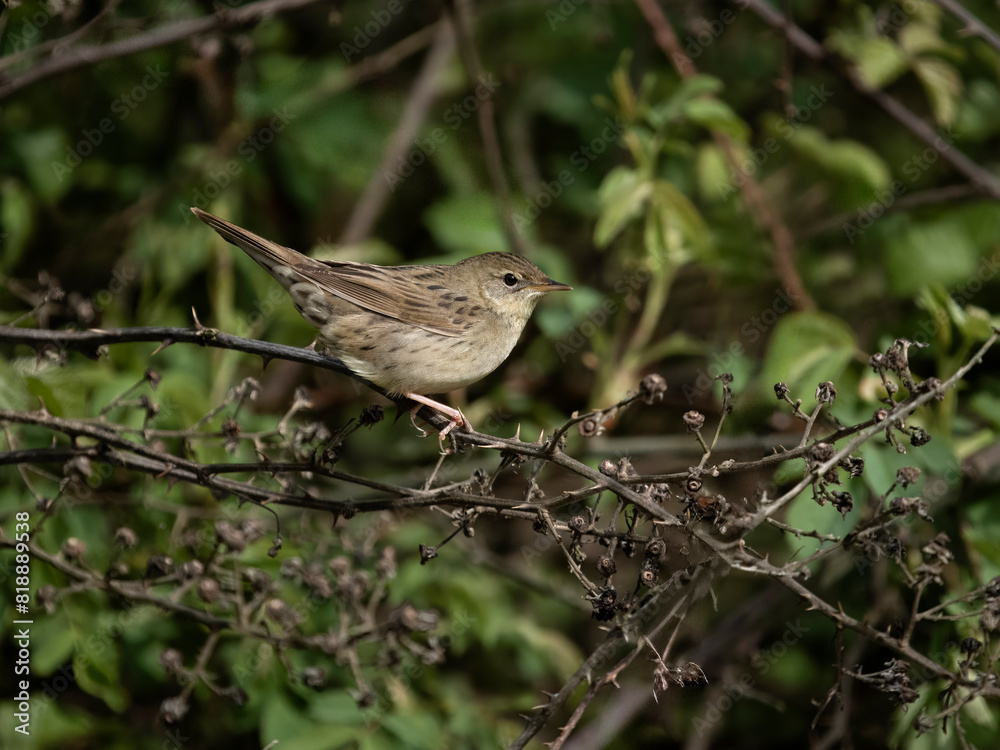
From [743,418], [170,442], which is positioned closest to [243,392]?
[170,442]

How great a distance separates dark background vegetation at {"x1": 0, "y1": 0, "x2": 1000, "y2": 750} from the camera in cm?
369

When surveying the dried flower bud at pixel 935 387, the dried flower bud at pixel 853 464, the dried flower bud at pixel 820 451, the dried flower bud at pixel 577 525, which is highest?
the dried flower bud at pixel 935 387

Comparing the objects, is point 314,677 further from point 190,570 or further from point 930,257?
point 930,257

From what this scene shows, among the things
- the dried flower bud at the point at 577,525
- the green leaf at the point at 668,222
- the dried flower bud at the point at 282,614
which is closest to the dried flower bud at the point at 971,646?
the dried flower bud at the point at 577,525

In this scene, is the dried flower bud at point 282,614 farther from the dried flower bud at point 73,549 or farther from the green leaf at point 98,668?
the green leaf at point 98,668

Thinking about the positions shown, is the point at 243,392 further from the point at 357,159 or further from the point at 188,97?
the point at 188,97

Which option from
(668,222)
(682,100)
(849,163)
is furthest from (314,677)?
(849,163)

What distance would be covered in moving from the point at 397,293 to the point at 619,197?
134 centimetres

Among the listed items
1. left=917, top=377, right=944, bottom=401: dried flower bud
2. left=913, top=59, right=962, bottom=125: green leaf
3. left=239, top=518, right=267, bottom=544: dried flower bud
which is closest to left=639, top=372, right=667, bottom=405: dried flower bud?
left=917, top=377, right=944, bottom=401: dried flower bud

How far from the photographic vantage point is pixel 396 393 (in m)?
3.46

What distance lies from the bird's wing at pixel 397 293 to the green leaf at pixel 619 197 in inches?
31.1

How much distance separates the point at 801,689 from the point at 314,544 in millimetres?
2951

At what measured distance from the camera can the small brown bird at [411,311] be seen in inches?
139

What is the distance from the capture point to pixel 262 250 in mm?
3549
